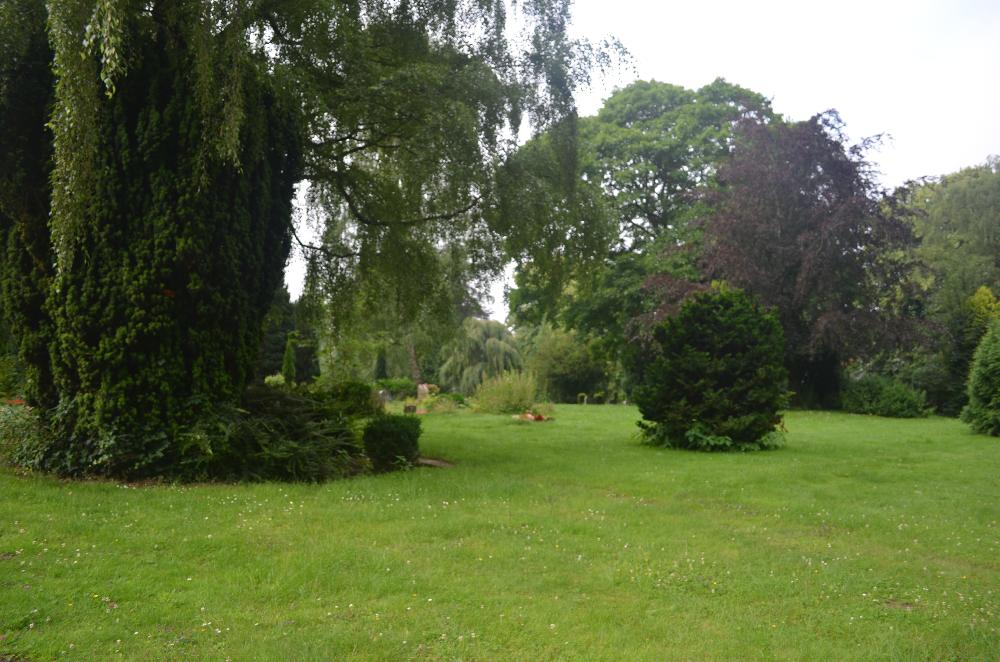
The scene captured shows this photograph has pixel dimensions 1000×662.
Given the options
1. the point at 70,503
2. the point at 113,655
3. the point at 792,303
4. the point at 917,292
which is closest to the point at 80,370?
the point at 70,503

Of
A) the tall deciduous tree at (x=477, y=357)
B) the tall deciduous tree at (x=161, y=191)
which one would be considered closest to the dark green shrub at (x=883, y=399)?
the tall deciduous tree at (x=477, y=357)

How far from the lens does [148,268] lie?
779 cm

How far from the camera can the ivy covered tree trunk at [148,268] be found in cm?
775

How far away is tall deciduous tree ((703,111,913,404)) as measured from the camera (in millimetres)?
21609

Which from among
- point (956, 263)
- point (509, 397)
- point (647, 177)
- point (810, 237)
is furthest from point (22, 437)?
point (956, 263)

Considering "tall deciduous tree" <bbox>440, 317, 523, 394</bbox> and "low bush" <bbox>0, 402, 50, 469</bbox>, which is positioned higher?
"tall deciduous tree" <bbox>440, 317, 523, 394</bbox>

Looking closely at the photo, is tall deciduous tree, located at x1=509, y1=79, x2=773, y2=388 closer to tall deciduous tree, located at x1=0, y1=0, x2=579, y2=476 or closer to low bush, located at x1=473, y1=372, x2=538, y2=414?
low bush, located at x1=473, y1=372, x2=538, y2=414

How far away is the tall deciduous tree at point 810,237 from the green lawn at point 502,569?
1395 centimetres

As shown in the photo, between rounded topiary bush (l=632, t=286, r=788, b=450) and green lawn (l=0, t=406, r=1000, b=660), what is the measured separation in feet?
11.4

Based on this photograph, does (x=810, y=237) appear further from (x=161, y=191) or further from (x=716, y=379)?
(x=161, y=191)

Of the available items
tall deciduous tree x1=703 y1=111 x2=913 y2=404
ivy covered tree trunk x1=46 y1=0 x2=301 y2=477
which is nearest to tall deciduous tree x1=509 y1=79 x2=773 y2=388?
tall deciduous tree x1=703 y1=111 x2=913 y2=404

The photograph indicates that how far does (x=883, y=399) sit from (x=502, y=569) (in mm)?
20529

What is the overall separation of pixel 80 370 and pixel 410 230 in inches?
213

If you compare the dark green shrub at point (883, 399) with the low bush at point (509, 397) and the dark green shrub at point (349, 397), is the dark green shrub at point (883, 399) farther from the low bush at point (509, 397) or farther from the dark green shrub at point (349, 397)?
the dark green shrub at point (349, 397)
